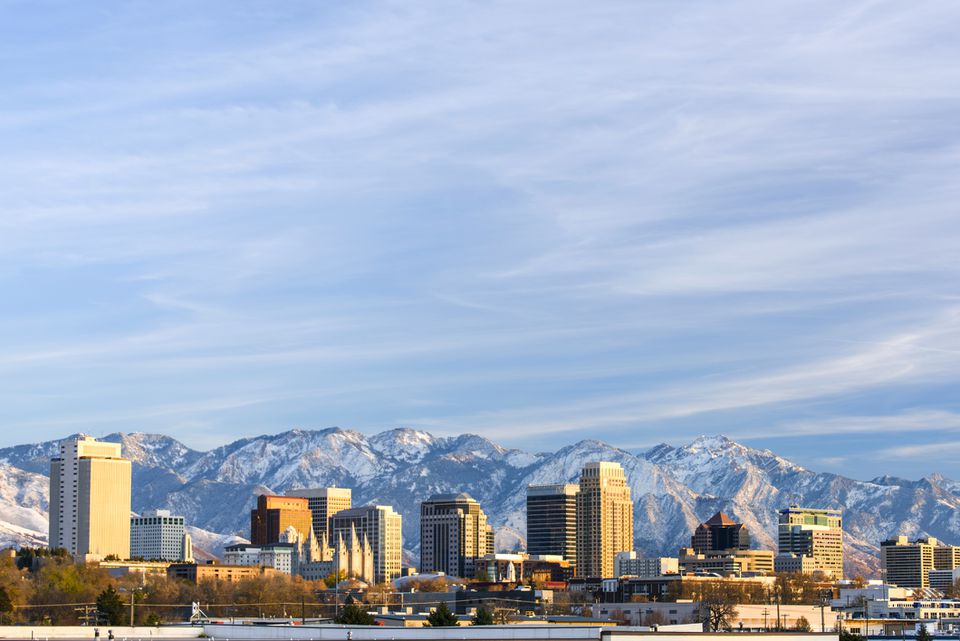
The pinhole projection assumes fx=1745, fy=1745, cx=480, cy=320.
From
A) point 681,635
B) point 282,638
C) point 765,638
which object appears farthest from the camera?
point 282,638

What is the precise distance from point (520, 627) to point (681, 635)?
28.3 meters

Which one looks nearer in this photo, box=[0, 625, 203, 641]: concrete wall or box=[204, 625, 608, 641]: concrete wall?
box=[204, 625, 608, 641]: concrete wall

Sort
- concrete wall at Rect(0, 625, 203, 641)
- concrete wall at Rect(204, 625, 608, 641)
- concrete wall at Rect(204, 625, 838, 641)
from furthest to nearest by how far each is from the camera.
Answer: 1. concrete wall at Rect(0, 625, 203, 641)
2. concrete wall at Rect(204, 625, 608, 641)
3. concrete wall at Rect(204, 625, 838, 641)

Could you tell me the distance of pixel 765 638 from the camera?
12038 centimetres

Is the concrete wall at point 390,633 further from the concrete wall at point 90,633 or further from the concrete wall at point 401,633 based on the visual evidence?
the concrete wall at point 90,633

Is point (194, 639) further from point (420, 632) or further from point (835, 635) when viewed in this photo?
point (835, 635)

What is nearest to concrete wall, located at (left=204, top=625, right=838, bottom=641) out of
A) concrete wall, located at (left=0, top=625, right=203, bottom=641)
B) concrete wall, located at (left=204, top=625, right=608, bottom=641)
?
concrete wall, located at (left=204, top=625, right=608, bottom=641)

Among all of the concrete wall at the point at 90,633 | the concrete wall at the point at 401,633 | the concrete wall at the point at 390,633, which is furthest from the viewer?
the concrete wall at the point at 90,633

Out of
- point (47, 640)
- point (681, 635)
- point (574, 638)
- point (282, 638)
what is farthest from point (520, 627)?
point (47, 640)

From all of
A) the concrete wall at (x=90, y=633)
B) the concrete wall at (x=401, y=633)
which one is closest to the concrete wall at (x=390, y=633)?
the concrete wall at (x=401, y=633)

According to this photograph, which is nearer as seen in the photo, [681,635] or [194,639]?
[681,635]

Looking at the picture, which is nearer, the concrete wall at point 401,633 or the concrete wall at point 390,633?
the concrete wall at point 401,633

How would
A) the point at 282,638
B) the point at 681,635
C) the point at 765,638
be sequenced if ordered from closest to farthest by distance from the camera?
the point at 681,635 → the point at 765,638 → the point at 282,638

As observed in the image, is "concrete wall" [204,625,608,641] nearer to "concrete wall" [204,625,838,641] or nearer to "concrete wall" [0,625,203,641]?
"concrete wall" [204,625,838,641]
